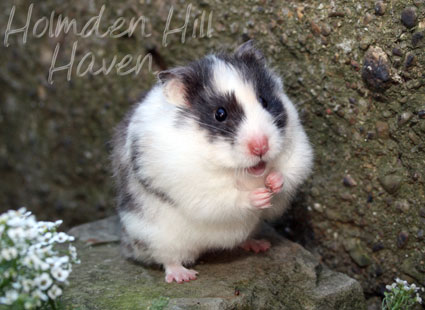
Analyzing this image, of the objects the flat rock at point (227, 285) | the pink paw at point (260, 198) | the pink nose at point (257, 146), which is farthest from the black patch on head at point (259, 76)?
the flat rock at point (227, 285)

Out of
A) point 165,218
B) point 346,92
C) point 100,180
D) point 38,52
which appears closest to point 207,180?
point 165,218

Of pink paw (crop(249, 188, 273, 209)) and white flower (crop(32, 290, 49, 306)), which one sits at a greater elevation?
pink paw (crop(249, 188, 273, 209))

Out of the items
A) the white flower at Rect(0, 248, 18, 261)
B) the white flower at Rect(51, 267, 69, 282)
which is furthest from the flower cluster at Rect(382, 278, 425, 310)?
the white flower at Rect(0, 248, 18, 261)

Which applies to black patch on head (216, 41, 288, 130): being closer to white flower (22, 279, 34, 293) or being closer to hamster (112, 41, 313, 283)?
hamster (112, 41, 313, 283)

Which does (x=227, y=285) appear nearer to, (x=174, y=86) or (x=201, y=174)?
(x=201, y=174)

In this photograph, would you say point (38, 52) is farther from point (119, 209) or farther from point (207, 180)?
point (207, 180)

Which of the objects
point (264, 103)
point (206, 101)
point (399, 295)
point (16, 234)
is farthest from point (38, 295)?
point (399, 295)
